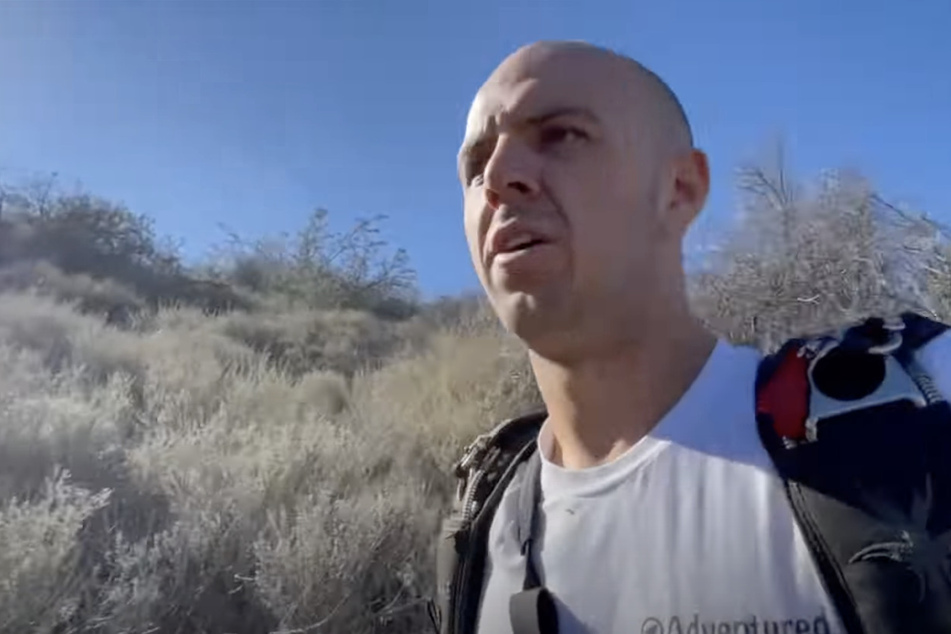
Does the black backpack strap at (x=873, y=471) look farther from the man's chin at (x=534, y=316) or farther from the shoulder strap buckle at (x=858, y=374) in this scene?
the man's chin at (x=534, y=316)

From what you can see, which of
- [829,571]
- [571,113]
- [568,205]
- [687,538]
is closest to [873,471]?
[829,571]

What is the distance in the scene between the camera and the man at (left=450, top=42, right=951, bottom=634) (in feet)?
3.23

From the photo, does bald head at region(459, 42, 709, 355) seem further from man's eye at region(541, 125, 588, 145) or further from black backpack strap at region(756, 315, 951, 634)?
black backpack strap at region(756, 315, 951, 634)

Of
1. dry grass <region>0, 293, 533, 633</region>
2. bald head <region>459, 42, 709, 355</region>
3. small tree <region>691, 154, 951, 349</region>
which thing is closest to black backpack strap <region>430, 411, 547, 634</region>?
bald head <region>459, 42, 709, 355</region>

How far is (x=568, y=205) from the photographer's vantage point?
3.82 ft

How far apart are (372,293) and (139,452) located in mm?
10192

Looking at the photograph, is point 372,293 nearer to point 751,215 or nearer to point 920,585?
point 751,215

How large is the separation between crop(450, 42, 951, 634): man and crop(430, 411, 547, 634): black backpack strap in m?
0.02

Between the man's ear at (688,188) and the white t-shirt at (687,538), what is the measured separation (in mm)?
214

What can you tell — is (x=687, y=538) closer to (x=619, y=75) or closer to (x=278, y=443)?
(x=619, y=75)

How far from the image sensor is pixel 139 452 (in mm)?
4652

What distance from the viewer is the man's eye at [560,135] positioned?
1.20 metres

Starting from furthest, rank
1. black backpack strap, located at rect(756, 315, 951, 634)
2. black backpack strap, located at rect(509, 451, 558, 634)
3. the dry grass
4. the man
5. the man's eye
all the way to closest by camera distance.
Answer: the dry grass, the man's eye, black backpack strap, located at rect(509, 451, 558, 634), the man, black backpack strap, located at rect(756, 315, 951, 634)

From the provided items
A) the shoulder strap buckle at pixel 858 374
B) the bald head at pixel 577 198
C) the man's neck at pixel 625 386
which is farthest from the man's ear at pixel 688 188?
the shoulder strap buckle at pixel 858 374
